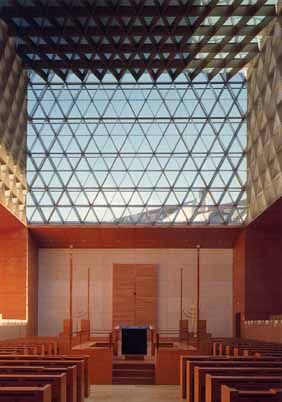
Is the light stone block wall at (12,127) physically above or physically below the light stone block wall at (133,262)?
above

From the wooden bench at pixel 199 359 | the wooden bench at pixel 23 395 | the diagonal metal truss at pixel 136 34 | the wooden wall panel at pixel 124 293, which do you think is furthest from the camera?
the wooden wall panel at pixel 124 293

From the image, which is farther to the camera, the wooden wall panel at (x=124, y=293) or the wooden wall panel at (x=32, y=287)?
the wooden wall panel at (x=124, y=293)

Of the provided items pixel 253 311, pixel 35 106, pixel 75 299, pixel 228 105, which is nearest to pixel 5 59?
pixel 35 106

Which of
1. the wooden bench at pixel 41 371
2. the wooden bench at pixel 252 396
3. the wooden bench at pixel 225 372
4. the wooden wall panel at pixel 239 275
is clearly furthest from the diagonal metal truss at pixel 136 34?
the wooden bench at pixel 252 396

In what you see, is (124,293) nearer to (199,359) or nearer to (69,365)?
(199,359)

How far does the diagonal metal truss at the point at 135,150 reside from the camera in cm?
3684

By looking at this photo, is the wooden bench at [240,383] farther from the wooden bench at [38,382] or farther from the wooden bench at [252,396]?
the wooden bench at [38,382]

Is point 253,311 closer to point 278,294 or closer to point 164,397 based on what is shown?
point 278,294

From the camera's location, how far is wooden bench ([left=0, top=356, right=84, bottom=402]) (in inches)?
482

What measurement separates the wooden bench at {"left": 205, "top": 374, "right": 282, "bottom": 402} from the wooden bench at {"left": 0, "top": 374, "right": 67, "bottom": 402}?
6.96ft

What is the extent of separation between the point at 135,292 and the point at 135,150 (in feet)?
26.2

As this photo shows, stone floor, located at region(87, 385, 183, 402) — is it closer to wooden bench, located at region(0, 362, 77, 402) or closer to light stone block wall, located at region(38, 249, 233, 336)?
wooden bench, located at region(0, 362, 77, 402)

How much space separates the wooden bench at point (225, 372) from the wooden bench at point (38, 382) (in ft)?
8.67

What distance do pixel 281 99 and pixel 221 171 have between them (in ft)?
32.8
